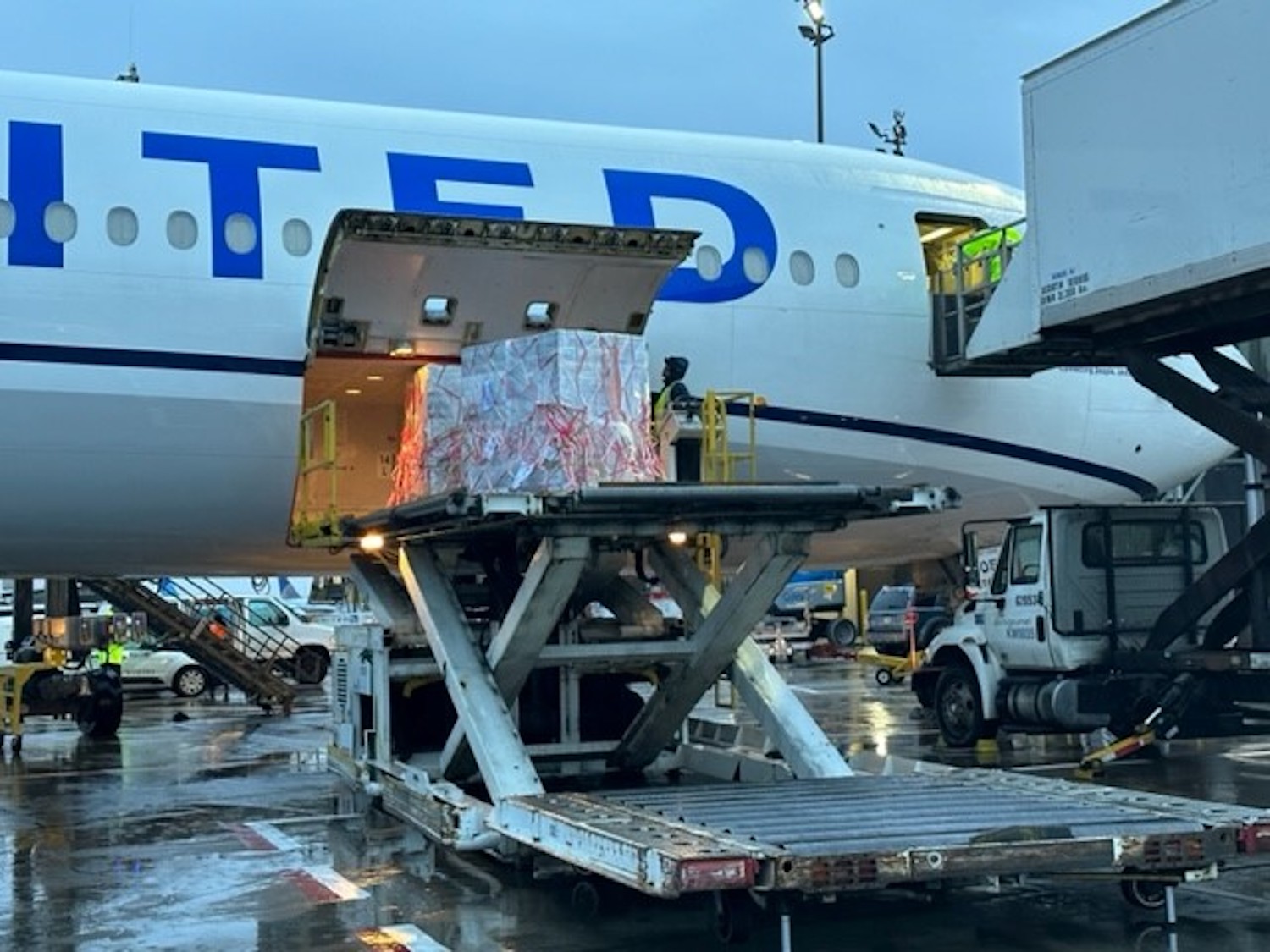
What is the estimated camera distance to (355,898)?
7.57 m

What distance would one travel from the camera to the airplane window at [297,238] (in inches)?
429

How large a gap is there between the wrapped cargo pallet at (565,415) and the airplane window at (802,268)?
12.0ft

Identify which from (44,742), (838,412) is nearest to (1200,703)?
(838,412)

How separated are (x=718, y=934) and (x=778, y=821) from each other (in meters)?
0.54

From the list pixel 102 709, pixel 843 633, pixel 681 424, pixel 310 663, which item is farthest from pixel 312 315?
pixel 843 633

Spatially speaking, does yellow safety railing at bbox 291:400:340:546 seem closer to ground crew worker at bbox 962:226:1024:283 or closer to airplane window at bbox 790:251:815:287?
airplane window at bbox 790:251:815:287

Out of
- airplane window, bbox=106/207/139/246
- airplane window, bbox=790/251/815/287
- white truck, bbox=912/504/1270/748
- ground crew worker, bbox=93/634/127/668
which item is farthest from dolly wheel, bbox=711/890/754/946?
ground crew worker, bbox=93/634/127/668

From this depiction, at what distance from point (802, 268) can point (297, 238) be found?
409 cm

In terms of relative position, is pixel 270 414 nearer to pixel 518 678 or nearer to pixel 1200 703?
pixel 518 678

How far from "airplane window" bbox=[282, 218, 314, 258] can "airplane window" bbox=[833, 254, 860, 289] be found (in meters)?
4.31

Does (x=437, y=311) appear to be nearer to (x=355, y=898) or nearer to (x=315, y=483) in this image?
(x=315, y=483)

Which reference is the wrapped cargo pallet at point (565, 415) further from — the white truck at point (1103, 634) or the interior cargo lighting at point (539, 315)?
the white truck at point (1103, 634)

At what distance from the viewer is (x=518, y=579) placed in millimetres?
9836

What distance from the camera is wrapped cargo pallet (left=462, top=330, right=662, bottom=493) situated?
28.7 feet
